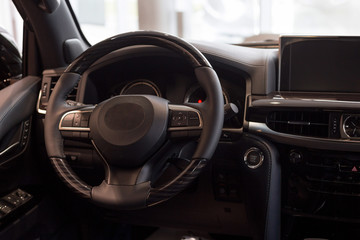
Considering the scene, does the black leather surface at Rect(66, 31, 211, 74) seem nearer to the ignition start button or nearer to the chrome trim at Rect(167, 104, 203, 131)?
the chrome trim at Rect(167, 104, 203, 131)

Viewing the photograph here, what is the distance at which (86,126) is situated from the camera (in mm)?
950

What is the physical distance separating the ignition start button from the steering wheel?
0.29m

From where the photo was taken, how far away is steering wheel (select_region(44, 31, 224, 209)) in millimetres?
828

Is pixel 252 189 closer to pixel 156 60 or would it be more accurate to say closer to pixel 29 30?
pixel 156 60

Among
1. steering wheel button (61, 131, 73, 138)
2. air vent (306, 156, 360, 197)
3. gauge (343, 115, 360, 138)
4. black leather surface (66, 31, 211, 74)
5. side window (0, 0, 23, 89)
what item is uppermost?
black leather surface (66, 31, 211, 74)

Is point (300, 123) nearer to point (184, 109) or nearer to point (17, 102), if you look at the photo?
point (184, 109)

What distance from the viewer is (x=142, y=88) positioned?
133cm

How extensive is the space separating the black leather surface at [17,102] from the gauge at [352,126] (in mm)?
1089

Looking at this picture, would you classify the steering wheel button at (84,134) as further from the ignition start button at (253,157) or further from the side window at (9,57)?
the side window at (9,57)

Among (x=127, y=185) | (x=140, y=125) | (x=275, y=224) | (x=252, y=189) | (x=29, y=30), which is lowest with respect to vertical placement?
(x=275, y=224)

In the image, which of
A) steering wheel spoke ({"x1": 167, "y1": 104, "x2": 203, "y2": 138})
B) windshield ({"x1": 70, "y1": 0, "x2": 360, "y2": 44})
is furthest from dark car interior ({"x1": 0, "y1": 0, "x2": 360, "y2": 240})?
windshield ({"x1": 70, "y1": 0, "x2": 360, "y2": 44})

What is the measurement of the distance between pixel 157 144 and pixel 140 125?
6 centimetres

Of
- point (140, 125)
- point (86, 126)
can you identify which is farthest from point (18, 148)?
point (140, 125)

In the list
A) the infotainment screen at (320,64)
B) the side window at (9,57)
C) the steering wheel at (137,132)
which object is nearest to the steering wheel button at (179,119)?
the steering wheel at (137,132)
